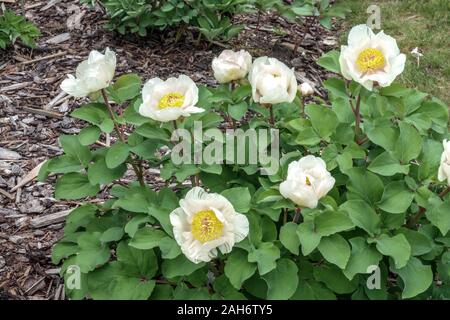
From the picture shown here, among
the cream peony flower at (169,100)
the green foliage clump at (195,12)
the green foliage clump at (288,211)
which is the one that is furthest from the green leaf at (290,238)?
the green foliage clump at (195,12)

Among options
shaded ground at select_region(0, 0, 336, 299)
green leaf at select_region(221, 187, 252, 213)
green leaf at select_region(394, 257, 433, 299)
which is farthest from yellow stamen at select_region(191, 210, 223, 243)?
shaded ground at select_region(0, 0, 336, 299)

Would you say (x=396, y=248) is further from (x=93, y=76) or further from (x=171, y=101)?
(x=93, y=76)

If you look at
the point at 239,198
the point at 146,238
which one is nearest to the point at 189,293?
the point at 146,238

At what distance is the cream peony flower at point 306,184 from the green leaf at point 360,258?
0.66 feet

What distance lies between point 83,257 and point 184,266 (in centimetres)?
36

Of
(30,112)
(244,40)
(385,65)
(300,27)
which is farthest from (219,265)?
(300,27)

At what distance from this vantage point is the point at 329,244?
1.97 meters

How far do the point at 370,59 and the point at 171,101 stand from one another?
629 mm

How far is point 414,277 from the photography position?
204 cm

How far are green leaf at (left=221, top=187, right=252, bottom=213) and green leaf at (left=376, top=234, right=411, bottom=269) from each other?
0.39 meters

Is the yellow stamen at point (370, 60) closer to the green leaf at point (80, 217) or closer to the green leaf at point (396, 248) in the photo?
the green leaf at point (396, 248)

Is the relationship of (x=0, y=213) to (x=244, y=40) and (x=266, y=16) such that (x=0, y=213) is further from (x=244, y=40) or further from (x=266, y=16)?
(x=266, y=16)

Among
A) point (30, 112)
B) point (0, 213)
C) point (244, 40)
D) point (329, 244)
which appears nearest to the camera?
point (329, 244)

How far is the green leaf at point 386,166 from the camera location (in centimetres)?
211
